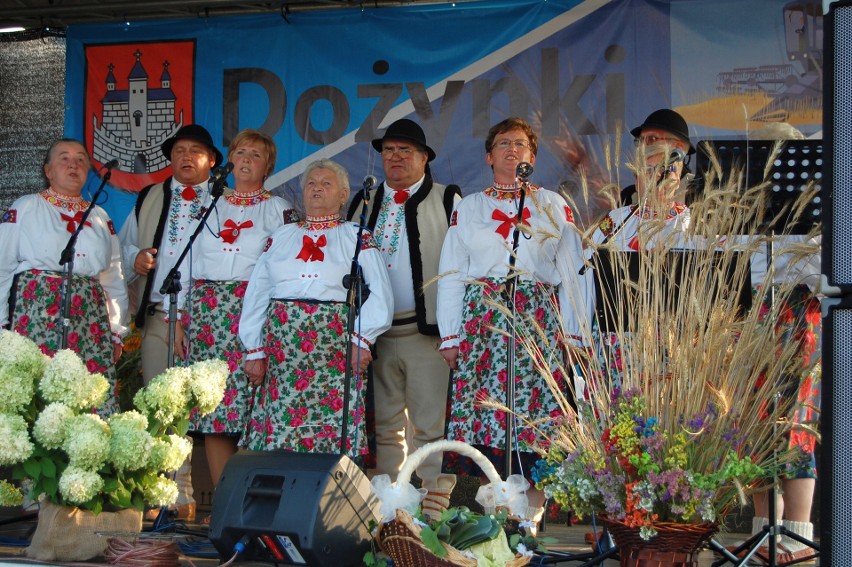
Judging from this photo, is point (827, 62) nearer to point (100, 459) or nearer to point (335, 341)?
point (100, 459)

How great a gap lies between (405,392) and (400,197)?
3.21ft

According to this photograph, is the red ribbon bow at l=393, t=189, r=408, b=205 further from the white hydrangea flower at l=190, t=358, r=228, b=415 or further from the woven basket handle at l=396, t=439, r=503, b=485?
the woven basket handle at l=396, t=439, r=503, b=485

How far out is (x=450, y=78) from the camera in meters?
5.89

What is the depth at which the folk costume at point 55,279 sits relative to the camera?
5062 mm

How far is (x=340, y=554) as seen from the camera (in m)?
3.14

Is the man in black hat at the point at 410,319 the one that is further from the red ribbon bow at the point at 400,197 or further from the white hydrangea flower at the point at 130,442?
the white hydrangea flower at the point at 130,442

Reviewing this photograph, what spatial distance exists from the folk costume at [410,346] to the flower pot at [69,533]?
1852 millimetres

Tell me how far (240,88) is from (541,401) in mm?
2806

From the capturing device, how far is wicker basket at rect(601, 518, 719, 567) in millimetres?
2728

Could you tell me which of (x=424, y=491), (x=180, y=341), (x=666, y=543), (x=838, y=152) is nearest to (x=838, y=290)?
(x=838, y=152)

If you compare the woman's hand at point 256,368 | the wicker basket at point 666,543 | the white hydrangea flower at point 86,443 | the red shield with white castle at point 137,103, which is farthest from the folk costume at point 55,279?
the wicker basket at point 666,543

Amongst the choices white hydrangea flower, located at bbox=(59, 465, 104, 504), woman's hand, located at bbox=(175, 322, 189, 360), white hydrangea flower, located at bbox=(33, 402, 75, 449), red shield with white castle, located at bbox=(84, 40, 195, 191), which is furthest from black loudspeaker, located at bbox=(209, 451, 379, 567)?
red shield with white castle, located at bbox=(84, 40, 195, 191)

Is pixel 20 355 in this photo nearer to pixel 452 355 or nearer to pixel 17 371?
pixel 17 371

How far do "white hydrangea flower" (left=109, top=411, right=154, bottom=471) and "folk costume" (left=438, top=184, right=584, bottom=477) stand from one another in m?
1.60
